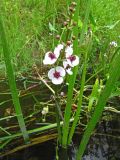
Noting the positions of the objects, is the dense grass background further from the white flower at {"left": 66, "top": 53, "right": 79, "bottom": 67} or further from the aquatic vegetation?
the white flower at {"left": 66, "top": 53, "right": 79, "bottom": 67}

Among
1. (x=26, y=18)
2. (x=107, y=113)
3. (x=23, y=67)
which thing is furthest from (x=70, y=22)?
(x=26, y=18)

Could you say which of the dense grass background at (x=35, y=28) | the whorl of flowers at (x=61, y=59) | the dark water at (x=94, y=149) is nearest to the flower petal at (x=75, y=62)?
the whorl of flowers at (x=61, y=59)

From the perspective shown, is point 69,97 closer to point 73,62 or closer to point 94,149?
point 73,62

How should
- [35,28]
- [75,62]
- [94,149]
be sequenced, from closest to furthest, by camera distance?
1. [75,62]
2. [94,149]
3. [35,28]

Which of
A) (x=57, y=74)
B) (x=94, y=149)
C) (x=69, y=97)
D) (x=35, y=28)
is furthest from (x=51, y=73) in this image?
(x=35, y=28)

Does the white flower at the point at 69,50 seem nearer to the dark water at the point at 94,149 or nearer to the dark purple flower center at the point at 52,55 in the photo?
the dark purple flower center at the point at 52,55

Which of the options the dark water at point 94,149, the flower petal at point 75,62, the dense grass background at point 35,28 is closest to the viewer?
the flower petal at point 75,62
